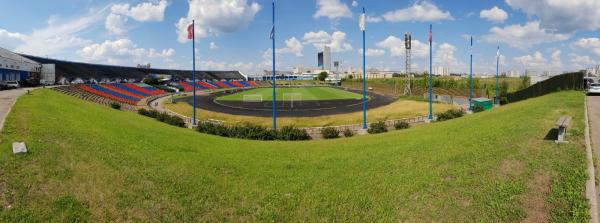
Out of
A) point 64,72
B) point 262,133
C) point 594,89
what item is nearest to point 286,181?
point 262,133

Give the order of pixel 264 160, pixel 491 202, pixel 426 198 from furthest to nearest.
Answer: pixel 264 160 → pixel 426 198 → pixel 491 202

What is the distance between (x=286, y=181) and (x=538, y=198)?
6.55 metres

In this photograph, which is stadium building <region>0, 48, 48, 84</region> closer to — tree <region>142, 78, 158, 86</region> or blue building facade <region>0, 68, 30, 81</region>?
blue building facade <region>0, 68, 30, 81</region>

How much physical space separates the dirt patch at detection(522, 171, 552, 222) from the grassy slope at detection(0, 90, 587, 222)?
3 centimetres

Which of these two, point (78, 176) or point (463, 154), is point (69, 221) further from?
point (463, 154)

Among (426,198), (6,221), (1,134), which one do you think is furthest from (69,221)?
(426,198)

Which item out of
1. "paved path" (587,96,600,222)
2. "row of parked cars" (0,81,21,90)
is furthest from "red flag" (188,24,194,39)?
"paved path" (587,96,600,222)

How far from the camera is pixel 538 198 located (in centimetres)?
788

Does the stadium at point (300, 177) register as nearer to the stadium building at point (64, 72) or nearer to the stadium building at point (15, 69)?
the stadium building at point (15, 69)

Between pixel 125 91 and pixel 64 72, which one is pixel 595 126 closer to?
pixel 125 91

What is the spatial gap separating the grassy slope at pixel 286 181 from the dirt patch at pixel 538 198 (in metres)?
0.03

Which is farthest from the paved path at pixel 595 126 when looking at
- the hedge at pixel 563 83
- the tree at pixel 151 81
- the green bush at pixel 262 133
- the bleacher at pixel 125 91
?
the tree at pixel 151 81

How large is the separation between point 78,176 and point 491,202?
1031 centimetres

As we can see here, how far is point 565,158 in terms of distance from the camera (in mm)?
9578
